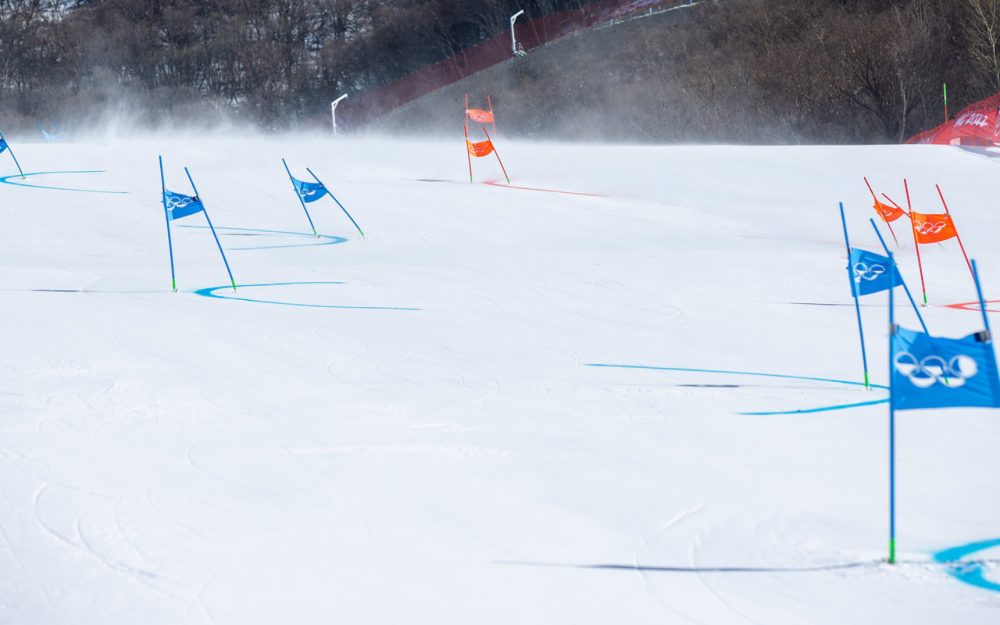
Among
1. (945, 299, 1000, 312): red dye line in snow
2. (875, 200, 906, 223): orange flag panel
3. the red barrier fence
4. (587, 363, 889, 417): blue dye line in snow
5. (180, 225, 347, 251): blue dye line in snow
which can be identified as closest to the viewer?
(587, 363, 889, 417): blue dye line in snow

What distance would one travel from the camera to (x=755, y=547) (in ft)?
15.4

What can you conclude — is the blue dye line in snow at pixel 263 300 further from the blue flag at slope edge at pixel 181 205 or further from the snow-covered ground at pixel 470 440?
the blue flag at slope edge at pixel 181 205

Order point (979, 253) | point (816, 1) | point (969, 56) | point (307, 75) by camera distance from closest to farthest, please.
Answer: point (979, 253) → point (969, 56) → point (816, 1) → point (307, 75)

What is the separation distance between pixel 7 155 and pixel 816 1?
24.1 meters

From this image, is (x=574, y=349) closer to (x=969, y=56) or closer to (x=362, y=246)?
(x=362, y=246)

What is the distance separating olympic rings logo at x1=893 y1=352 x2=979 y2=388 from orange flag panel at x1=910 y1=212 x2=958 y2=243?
6536mm

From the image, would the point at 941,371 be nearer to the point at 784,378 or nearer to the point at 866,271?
the point at 866,271

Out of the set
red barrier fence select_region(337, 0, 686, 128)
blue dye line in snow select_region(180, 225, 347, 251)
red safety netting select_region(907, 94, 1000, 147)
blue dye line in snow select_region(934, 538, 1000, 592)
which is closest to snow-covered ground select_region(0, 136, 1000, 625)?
blue dye line in snow select_region(934, 538, 1000, 592)

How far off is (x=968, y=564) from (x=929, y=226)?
651 cm

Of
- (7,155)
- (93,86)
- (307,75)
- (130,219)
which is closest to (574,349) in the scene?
(130,219)

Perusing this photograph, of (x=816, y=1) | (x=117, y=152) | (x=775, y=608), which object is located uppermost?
(x=816, y=1)

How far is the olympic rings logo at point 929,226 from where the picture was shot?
408 inches

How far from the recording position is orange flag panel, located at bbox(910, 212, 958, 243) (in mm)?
10297

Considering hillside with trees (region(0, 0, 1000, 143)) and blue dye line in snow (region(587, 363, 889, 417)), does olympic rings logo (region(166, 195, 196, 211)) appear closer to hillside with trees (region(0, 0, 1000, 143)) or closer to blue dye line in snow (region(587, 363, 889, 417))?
blue dye line in snow (region(587, 363, 889, 417))
